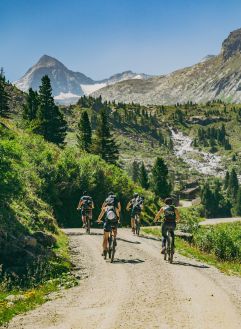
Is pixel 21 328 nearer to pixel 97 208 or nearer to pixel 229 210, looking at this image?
pixel 97 208

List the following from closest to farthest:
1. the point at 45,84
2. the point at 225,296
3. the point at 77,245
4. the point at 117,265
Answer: the point at 225,296 < the point at 117,265 < the point at 77,245 < the point at 45,84

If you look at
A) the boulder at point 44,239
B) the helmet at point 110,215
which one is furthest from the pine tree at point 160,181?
the helmet at point 110,215

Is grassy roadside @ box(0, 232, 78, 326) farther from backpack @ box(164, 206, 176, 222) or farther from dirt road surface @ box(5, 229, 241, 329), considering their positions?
backpack @ box(164, 206, 176, 222)

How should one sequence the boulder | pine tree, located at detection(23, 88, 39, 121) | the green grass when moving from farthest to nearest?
pine tree, located at detection(23, 88, 39, 121) → the boulder → the green grass

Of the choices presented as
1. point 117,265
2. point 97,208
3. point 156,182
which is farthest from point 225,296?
point 156,182

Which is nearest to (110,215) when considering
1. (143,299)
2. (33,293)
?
(33,293)

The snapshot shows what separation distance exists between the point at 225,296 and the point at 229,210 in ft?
547

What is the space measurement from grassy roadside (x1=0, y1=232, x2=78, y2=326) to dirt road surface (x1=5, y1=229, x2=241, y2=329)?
35cm

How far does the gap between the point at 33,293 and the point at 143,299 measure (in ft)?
11.7

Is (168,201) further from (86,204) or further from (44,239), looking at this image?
(86,204)

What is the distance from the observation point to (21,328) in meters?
10.3

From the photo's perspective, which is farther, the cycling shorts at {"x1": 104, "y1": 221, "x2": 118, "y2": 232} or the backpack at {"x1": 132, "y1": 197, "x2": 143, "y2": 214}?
the backpack at {"x1": 132, "y1": 197, "x2": 143, "y2": 214}

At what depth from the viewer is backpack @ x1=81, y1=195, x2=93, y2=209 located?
28092 mm

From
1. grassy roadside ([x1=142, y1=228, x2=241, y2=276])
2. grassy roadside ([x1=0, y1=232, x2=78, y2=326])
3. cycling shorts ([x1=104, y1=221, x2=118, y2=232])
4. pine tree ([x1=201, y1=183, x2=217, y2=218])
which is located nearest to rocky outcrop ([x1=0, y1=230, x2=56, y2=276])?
grassy roadside ([x1=0, y1=232, x2=78, y2=326])
